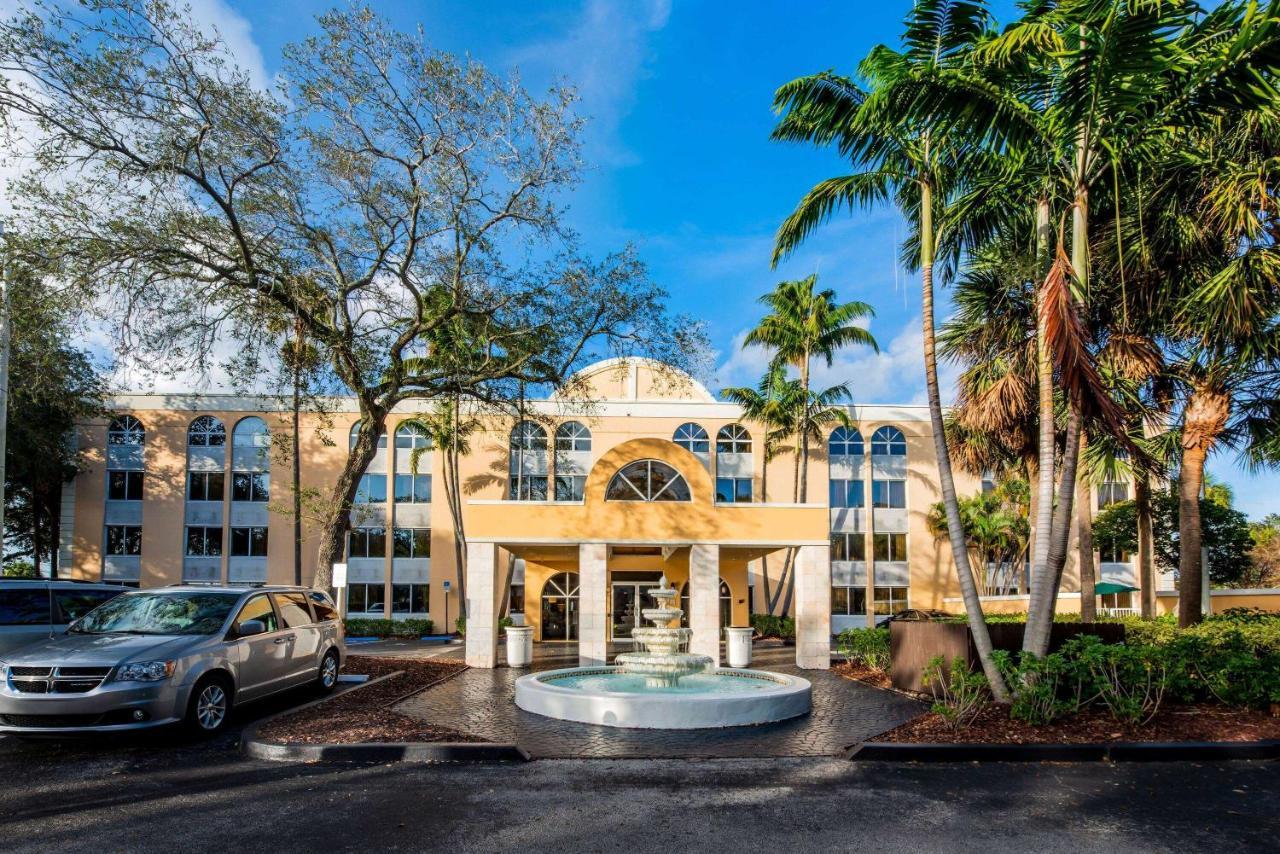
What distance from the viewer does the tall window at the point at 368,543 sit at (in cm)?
3312

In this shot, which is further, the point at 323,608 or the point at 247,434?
the point at 247,434

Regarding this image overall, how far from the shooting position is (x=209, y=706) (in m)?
9.27

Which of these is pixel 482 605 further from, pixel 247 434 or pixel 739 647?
pixel 247 434

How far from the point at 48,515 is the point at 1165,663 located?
129 ft

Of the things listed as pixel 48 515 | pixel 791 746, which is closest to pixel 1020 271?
pixel 791 746

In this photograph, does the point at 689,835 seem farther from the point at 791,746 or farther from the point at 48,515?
the point at 48,515

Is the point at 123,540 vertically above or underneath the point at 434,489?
underneath

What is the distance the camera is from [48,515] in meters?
34.5

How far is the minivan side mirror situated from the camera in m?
9.98

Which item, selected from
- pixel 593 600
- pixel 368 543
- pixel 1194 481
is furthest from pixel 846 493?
pixel 1194 481

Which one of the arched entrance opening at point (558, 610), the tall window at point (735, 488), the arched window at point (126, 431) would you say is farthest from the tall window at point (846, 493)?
the arched window at point (126, 431)

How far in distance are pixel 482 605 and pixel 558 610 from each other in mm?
11096

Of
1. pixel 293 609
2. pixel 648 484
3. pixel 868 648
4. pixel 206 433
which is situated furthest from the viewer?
pixel 206 433

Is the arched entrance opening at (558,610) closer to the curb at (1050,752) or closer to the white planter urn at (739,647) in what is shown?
the white planter urn at (739,647)
